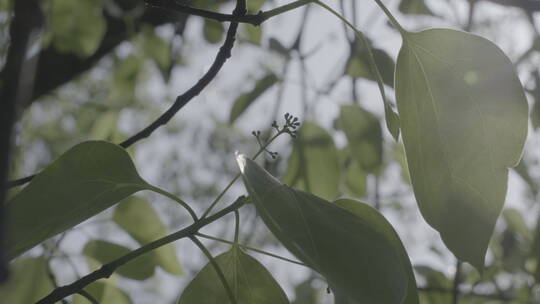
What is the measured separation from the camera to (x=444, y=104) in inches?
20.2

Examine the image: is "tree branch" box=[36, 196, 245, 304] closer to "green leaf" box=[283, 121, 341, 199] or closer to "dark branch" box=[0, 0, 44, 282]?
"dark branch" box=[0, 0, 44, 282]

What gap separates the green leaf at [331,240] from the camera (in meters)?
0.40

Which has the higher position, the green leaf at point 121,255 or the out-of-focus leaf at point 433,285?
the green leaf at point 121,255

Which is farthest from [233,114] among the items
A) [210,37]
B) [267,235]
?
[267,235]

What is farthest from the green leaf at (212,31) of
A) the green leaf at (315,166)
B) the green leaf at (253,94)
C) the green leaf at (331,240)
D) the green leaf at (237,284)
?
the green leaf at (331,240)

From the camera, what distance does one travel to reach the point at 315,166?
40.6 inches

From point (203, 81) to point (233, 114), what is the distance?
1.91 feet

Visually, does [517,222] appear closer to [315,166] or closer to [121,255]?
[315,166]

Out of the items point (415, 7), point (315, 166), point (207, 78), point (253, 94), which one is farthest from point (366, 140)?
point (207, 78)

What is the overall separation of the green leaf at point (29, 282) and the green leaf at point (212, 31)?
0.62 metres

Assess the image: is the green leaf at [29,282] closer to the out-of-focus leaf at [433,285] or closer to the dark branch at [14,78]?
the dark branch at [14,78]

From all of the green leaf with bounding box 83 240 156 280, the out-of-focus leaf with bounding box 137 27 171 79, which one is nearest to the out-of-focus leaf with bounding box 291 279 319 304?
the green leaf with bounding box 83 240 156 280

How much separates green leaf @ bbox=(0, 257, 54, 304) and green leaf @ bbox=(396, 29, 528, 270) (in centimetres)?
49

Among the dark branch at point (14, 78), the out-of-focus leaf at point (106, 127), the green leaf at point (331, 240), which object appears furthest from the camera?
the out-of-focus leaf at point (106, 127)
